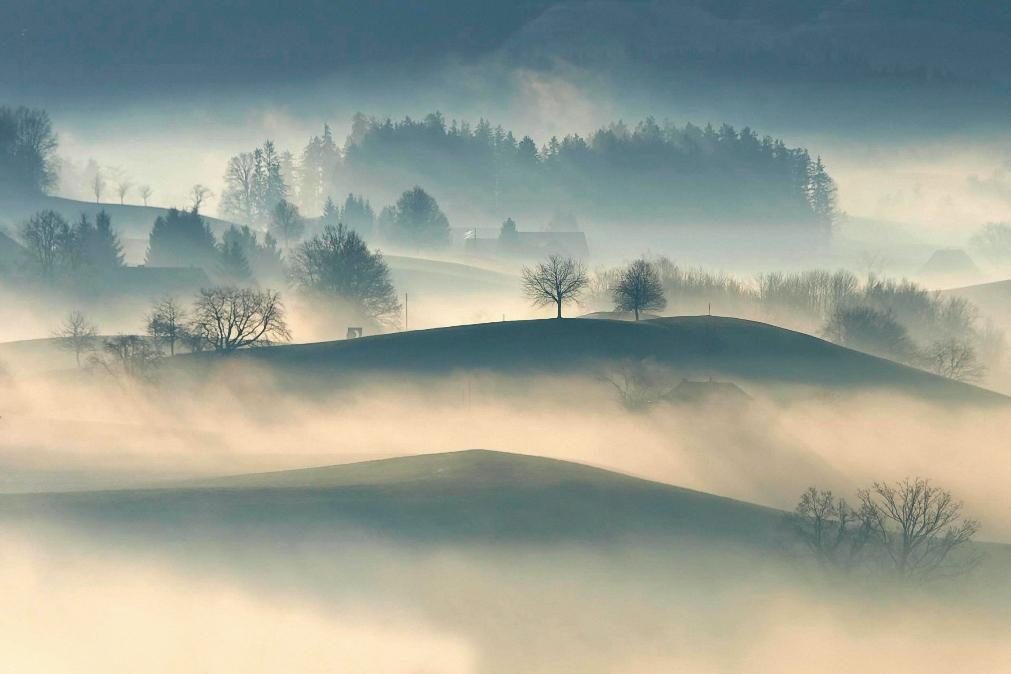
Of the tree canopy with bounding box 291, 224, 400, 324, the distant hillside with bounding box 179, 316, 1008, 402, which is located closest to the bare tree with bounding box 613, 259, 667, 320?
the distant hillside with bounding box 179, 316, 1008, 402

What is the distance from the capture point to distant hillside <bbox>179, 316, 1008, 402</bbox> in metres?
120

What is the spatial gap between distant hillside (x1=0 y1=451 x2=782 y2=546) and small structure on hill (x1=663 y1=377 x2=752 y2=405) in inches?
1169

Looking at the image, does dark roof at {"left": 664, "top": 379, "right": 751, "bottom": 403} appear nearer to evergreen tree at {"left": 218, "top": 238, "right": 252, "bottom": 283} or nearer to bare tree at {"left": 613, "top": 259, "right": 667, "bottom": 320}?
bare tree at {"left": 613, "top": 259, "right": 667, "bottom": 320}

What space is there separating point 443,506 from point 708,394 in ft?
141

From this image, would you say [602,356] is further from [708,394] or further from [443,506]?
[443,506]

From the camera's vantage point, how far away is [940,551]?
75188 millimetres

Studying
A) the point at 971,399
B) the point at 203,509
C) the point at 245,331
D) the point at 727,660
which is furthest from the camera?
the point at 245,331

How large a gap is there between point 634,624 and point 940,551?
838 inches

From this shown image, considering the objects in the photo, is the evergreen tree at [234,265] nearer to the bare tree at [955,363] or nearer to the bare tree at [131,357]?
the bare tree at [131,357]

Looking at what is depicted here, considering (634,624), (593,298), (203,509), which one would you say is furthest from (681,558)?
(593,298)

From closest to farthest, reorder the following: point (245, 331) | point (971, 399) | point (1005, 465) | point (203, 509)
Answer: point (203, 509), point (1005, 465), point (971, 399), point (245, 331)

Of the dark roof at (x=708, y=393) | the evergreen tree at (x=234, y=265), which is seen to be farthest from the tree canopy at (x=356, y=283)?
the dark roof at (x=708, y=393)

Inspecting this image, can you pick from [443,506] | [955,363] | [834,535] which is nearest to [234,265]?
[955,363]

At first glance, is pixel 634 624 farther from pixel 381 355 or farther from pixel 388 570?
pixel 381 355
